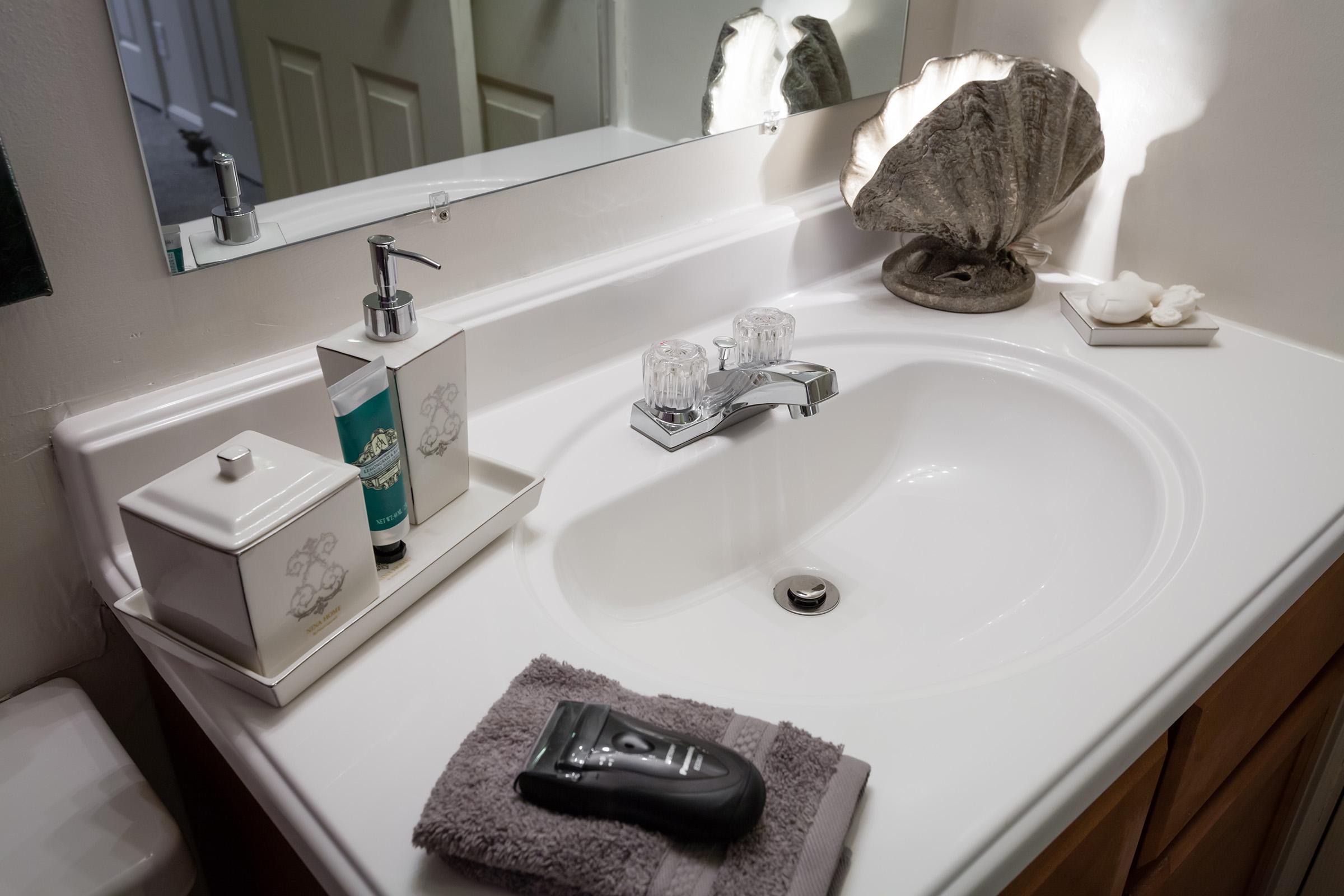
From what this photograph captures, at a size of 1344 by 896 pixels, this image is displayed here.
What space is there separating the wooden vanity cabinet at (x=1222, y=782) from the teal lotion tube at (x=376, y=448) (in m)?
0.42

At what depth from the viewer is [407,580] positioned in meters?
0.61

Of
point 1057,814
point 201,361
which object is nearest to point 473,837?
point 1057,814

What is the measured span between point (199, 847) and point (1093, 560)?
2.66 feet

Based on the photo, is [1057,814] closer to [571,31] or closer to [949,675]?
[949,675]

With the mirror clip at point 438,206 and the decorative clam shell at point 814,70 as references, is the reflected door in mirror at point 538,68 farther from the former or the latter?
the decorative clam shell at point 814,70

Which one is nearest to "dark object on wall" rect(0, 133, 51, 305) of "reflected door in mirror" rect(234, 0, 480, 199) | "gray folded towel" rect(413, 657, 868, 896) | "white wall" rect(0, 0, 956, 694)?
"white wall" rect(0, 0, 956, 694)

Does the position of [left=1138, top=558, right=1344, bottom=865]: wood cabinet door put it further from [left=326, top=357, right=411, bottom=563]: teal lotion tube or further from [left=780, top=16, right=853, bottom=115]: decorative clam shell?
[left=780, top=16, right=853, bottom=115]: decorative clam shell

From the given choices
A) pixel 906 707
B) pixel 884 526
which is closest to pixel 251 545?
pixel 906 707

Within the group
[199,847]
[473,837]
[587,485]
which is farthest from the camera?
[199,847]

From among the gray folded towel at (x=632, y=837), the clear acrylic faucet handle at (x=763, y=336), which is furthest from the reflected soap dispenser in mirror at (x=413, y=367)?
the clear acrylic faucet handle at (x=763, y=336)

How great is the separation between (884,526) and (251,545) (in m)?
0.59

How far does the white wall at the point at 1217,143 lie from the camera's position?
2.93 feet

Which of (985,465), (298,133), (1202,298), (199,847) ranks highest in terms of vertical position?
(298,133)

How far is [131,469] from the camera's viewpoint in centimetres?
65
